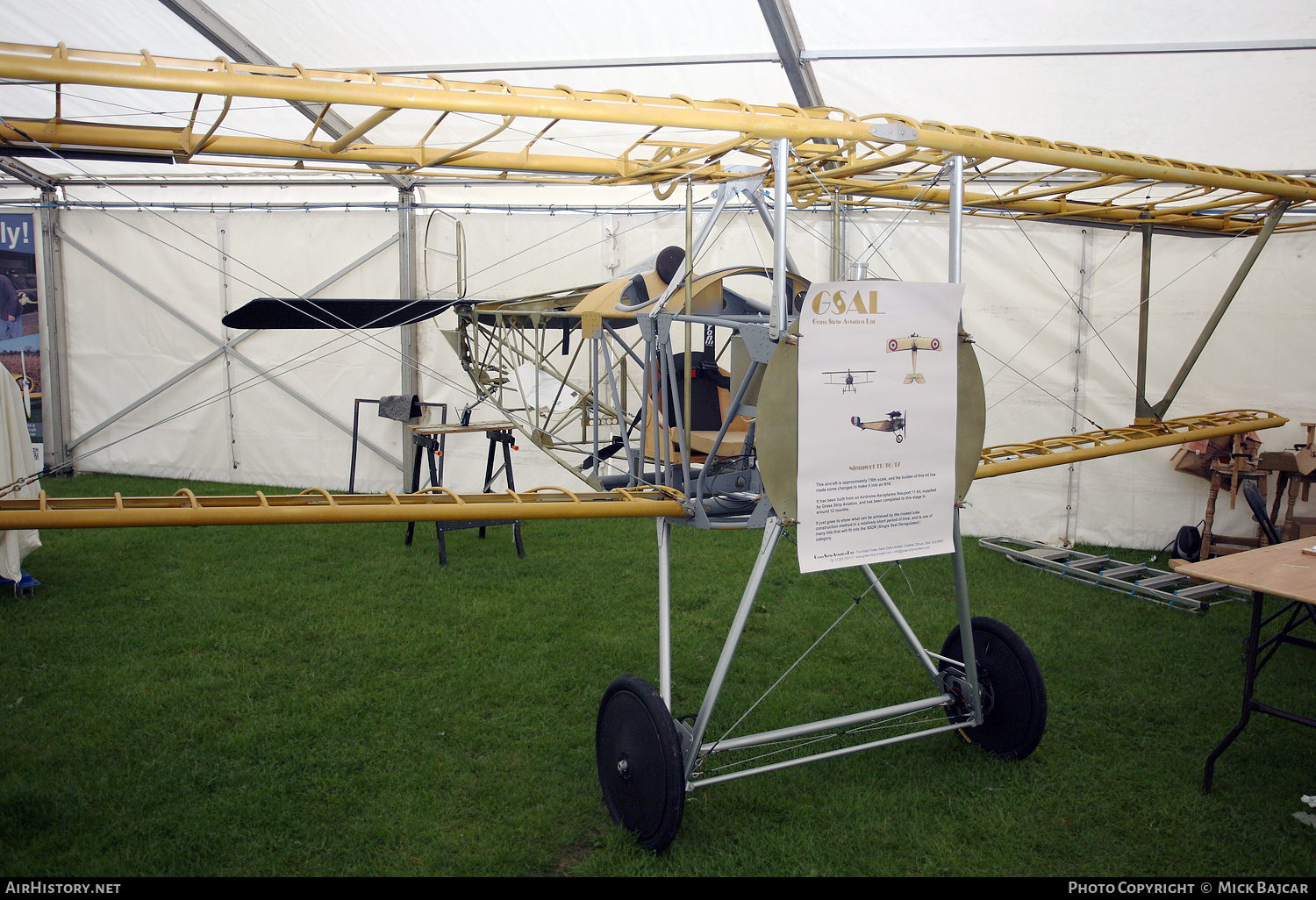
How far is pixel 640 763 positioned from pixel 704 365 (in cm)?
216

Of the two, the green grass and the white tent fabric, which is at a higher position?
the white tent fabric

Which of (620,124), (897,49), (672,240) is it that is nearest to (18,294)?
(672,240)

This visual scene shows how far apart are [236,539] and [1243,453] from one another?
8.58 m

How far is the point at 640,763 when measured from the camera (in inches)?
120

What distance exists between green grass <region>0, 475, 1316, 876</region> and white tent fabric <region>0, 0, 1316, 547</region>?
2.18 m

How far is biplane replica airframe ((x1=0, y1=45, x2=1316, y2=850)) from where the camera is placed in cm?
265

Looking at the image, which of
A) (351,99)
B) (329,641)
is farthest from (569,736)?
(351,99)

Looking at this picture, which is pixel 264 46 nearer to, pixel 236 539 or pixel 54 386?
pixel 236 539

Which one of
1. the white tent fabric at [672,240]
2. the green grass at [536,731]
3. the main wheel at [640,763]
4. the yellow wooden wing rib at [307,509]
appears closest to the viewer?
the yellow wooden wing rib at [307,509]

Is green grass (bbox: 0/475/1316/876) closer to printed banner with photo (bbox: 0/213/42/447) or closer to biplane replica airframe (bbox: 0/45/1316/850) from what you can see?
biplane replica airframe (bbox: 0/45/1316/850)

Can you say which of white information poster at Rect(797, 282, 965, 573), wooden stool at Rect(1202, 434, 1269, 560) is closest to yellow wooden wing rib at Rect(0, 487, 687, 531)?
white information poster at Rect(797, 282, 965, 573)

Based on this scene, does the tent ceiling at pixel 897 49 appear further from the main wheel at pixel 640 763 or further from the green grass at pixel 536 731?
the main wheel at pixel 640 763

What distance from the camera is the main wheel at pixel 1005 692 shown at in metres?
3.59

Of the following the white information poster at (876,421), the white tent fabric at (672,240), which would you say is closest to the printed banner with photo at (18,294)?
the white tent fabric at (672,240)
